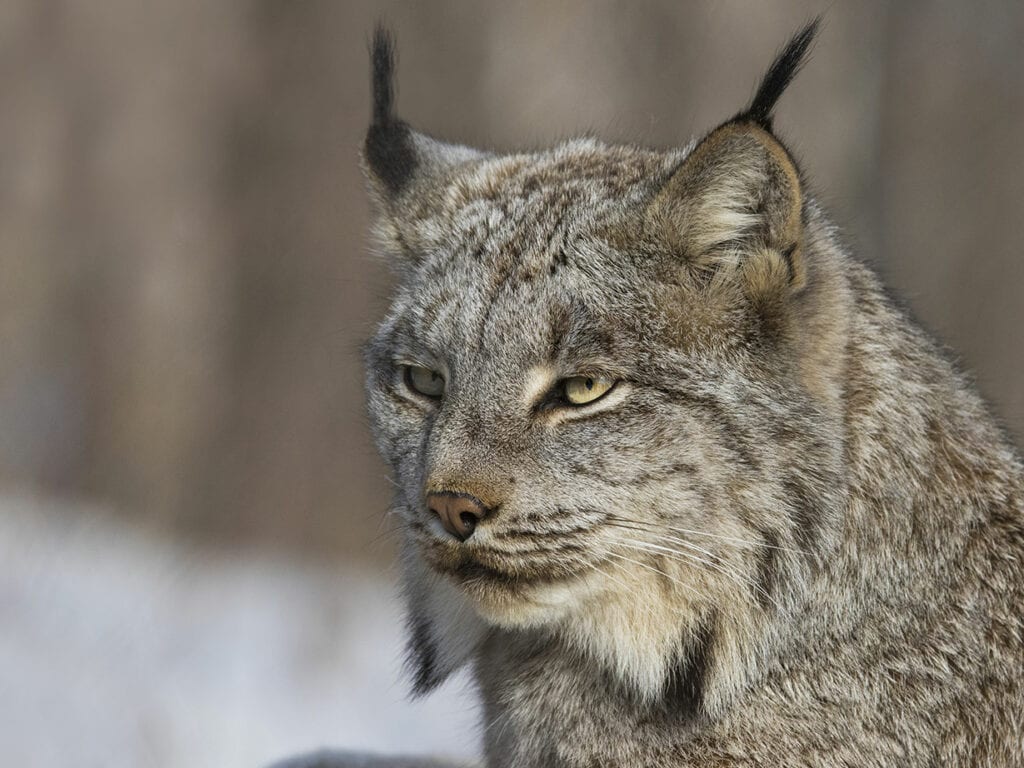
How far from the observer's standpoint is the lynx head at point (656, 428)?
355 centimetres

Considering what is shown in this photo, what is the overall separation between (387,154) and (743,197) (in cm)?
148

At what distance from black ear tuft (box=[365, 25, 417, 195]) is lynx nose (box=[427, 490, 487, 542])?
4.69 ft

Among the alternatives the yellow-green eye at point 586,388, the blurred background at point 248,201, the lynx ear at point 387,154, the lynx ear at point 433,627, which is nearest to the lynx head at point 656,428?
the yellow-green eye at point 586,388

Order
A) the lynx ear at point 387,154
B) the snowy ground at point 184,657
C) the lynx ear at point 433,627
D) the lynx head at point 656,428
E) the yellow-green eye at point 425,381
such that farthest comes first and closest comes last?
the snowy ground at point 184,657 → the lynx ear at point 387,154 → the lynx ear at point 433,627 → the yellow-green eye at point 425,381 → the lynx head at point 656,428

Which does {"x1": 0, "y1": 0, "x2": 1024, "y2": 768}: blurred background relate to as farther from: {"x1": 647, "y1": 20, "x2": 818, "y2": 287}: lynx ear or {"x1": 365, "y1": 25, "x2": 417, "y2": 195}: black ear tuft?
{"x1": 647, "y1": 20, "x2": 818, "y2": 287}: lynx ear

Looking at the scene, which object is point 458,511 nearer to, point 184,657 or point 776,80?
point 776,80

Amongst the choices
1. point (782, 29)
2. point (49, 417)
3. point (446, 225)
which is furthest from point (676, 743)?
point (782, 29)

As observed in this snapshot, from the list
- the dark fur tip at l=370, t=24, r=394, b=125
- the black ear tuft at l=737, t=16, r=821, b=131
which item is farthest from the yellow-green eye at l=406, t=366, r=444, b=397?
the black ear tuft at l=737, t=16, r=821, b=131

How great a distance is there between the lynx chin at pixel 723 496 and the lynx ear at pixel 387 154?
0.85 m

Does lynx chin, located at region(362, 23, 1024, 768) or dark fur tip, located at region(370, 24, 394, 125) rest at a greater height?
dark fur tip, located at region(370, 24, 394, 125)

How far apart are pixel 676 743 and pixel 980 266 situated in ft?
32.3

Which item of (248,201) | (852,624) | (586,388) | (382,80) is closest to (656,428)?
(586,388)

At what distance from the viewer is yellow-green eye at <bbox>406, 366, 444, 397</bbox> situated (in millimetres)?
3984

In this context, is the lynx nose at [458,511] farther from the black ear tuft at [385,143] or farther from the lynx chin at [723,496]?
the black ear tuft at [385,143]
